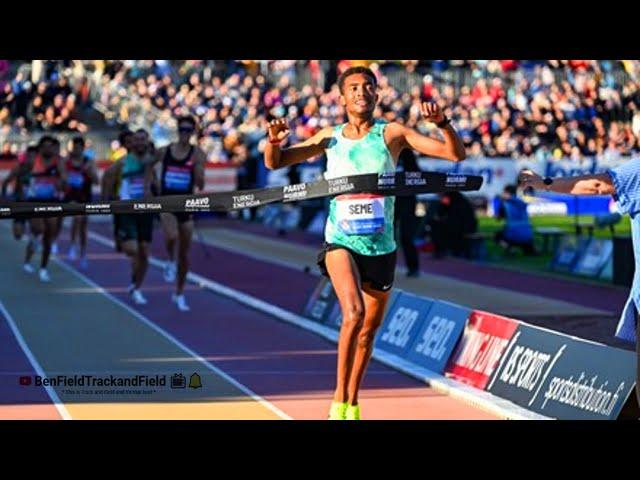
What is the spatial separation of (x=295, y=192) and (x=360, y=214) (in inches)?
21.8

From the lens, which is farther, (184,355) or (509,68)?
(509,68)

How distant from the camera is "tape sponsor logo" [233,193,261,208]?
10.6 metres

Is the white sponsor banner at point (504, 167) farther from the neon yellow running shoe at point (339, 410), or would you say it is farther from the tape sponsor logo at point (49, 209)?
the neon yellow running shoe at point (339, 410)

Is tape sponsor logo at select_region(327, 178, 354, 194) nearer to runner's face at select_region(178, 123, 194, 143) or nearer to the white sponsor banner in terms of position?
runner's face at select_region(178, 123, 194, 143)

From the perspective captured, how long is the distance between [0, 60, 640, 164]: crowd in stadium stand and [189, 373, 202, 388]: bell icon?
71.4 ft

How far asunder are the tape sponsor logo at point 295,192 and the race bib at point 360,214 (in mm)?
276

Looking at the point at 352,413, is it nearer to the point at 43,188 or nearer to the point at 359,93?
the point at 359,93

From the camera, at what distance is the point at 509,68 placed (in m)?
36.8

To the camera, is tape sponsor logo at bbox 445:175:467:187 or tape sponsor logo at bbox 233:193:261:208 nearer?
tape sponsor logo at bbox 445:175:467:187

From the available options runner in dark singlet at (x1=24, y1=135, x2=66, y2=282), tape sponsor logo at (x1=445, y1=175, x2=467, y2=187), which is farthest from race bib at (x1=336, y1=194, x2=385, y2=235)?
runner in dark singlet at (x1=24, y1=135, x2=66, y2=282)

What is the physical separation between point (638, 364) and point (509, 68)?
28.2m
